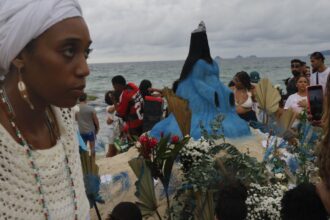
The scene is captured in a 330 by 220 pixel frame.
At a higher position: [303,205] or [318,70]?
[318,70]

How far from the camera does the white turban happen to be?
121 centimetres

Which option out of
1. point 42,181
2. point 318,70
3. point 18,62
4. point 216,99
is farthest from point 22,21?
point 318,70

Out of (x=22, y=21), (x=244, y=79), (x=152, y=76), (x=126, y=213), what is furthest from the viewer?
(x=152, y=76)

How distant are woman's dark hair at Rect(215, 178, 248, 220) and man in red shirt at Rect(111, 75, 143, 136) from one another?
3.98m

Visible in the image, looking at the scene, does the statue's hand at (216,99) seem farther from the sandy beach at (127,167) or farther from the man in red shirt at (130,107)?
the man in red shirt at (130,107)

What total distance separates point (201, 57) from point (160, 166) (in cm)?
255

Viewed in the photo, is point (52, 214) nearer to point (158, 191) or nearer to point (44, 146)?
point (44, 146)

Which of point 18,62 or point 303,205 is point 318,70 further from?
point 18,62

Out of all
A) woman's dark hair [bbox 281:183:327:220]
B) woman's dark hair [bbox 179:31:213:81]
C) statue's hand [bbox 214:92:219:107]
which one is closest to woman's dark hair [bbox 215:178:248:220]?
woman's dark hair [bbox 281:183:327:220]

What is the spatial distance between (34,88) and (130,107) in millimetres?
5612

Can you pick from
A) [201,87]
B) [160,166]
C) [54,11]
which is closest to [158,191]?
[160,166]

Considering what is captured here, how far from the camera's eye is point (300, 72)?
308 inches

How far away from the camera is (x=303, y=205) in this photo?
7.54 feet

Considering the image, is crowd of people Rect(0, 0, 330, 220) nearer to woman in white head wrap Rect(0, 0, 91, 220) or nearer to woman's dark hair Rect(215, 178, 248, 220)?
woman in white head wrap Rect(0, 0, 91, 220)
